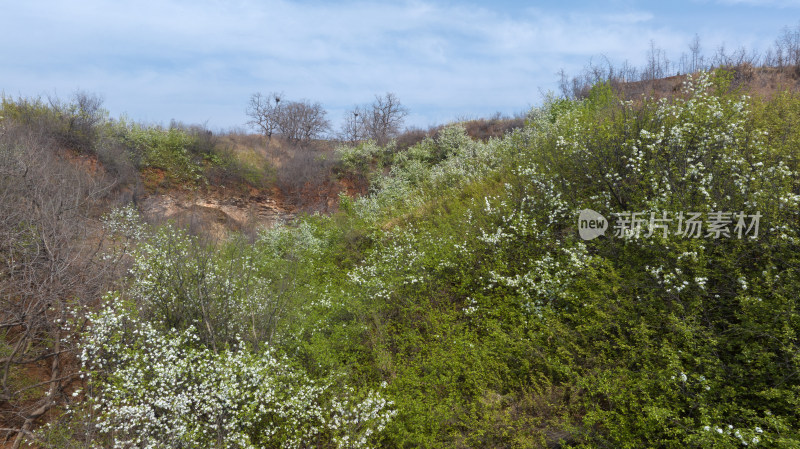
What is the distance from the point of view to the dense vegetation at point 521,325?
12.2ft

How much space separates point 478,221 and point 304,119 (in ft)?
80.6

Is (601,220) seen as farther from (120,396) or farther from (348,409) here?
(120,396)

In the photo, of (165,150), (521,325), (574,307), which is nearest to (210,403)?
(521,325)

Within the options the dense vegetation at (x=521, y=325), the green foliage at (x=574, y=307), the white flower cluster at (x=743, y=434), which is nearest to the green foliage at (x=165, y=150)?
the dense vegetation at (x=521, y=325)

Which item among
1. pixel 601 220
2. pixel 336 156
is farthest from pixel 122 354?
pixel 336 156

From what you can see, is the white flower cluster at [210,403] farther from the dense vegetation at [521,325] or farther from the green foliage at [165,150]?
the green foliage at [165,150]

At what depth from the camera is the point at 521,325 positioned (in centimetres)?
533

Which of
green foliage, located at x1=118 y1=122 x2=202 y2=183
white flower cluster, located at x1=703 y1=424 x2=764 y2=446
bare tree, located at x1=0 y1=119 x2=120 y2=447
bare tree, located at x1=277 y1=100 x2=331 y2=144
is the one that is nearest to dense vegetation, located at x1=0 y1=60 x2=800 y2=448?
white flower cluster, located at x1=703 y1=424 x2=764 y2=446

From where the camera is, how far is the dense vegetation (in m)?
3.73

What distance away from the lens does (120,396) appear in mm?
4180

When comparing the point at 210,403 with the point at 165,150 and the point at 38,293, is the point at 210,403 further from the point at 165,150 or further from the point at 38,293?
the point at 165,150

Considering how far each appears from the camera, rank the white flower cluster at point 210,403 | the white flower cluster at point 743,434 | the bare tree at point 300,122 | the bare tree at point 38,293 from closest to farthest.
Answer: the white flower cluster at point 743,434
the white flower cluster at point 210,403
the bare tree at point 38,293
the bare tree at point 300,122

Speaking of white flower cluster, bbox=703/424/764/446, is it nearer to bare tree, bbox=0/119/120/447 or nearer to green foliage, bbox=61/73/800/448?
green foliage, bbox=61/73/800/448

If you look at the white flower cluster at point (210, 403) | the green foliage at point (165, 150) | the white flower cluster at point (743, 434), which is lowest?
the white flower cluster at point (210, 403)
